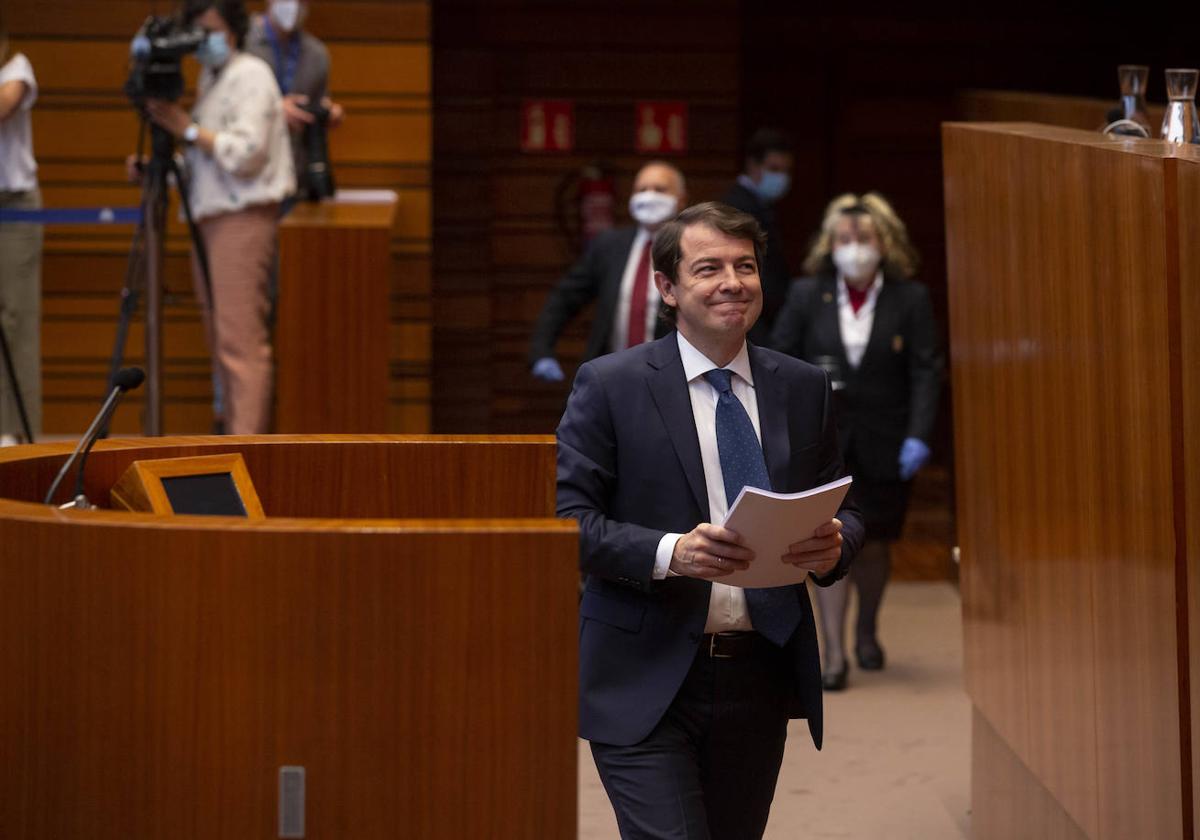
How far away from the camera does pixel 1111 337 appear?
12.0 feet

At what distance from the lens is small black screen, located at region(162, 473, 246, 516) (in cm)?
296

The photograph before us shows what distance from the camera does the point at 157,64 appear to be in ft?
21.5

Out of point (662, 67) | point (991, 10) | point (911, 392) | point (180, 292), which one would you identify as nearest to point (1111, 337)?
point (911, 392)

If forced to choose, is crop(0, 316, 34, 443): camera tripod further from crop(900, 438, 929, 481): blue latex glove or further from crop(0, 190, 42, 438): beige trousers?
crop(900, 438, 929, 481): blue latex glove

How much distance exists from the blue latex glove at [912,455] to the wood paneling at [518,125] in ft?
12.9

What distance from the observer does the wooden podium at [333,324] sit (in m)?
6.89

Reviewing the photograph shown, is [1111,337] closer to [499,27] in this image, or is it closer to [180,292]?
[180,292]

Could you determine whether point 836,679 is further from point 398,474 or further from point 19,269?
point 398,474

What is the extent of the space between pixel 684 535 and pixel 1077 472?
1.19 metres

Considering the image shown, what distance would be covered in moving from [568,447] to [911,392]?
146 inches

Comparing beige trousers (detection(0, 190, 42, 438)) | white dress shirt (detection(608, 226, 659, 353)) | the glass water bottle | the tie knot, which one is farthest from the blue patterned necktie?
beige trousers (detection(0, 190, 42, 438))

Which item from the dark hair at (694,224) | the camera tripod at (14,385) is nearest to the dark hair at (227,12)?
the camera tripod at (14,385)

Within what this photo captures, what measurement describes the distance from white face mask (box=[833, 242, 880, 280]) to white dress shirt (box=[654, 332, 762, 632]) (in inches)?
135

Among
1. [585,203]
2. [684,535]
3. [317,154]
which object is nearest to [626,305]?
[317,154]
